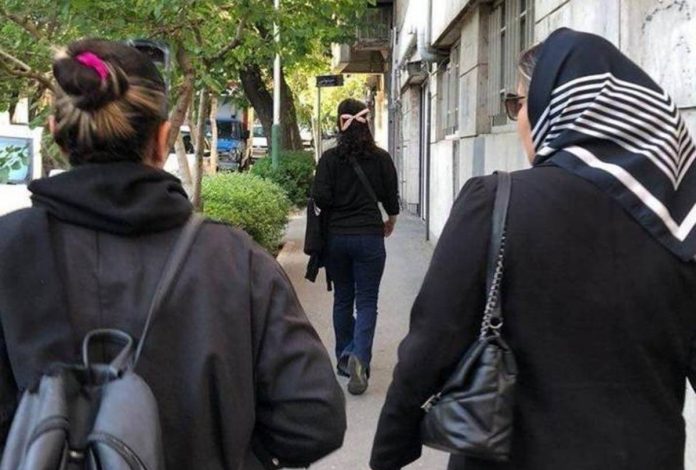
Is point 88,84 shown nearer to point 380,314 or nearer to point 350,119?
point 350,119

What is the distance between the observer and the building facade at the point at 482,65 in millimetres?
4625

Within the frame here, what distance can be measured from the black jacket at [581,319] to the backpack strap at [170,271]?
24.6 inches

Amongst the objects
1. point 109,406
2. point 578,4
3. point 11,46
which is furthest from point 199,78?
point 109,406

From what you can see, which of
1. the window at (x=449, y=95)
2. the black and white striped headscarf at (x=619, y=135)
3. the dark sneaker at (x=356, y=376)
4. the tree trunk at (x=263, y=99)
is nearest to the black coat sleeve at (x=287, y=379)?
the black and white striped headscarf at (x=619, y=135)

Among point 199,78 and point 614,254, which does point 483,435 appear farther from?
point 199,78

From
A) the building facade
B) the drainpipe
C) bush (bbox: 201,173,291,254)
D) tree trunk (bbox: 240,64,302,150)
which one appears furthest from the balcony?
bush (bbox: 201,173,291,254)

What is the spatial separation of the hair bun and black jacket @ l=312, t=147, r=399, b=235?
429 centimetres

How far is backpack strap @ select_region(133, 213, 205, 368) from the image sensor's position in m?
1.84

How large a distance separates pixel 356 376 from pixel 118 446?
486 cm

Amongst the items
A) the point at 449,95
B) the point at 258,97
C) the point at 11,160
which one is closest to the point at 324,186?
the point at 11,160

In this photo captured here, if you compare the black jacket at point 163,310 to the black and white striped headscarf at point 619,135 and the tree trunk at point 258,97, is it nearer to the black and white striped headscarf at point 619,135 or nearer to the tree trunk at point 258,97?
the black and white striped headscarf at point 619,135

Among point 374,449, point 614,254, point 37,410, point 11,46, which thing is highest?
point 11,46

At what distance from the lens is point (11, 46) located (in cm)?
779

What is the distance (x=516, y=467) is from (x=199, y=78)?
6557mm
